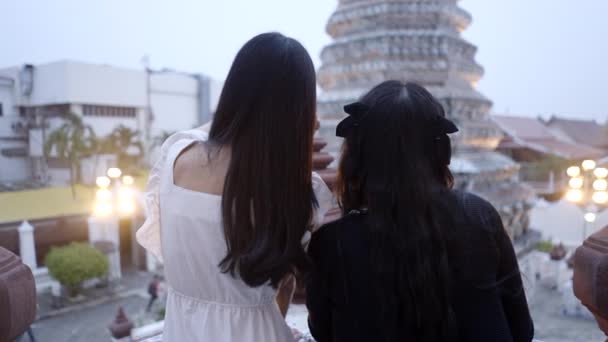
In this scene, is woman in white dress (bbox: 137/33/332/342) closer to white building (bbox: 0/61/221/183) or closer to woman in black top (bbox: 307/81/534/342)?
woman in black top (bbox: 307/81/534/342)

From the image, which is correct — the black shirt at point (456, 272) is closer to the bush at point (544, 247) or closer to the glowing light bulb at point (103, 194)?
the glowing light bulb at point (103, 194)

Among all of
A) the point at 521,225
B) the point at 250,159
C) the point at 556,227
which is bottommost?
the point at 556,227

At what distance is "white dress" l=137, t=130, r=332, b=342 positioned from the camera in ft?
3.22

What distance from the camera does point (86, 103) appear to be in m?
11.3

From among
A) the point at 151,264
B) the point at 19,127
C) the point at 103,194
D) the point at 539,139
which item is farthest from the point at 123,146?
the point at 539,139

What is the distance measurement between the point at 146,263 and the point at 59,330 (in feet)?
10.8

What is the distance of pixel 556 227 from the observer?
8.98 m

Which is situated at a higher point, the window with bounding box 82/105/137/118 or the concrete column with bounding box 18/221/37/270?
the window with bounding box 82/105/137/118

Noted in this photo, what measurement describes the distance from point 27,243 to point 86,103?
456cm

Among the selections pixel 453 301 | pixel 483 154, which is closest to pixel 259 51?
pixel 453 301

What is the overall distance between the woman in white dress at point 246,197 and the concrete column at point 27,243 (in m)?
8.00

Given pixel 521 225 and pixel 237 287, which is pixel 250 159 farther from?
pixel 521 225

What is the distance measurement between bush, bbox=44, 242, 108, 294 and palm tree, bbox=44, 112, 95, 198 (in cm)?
98

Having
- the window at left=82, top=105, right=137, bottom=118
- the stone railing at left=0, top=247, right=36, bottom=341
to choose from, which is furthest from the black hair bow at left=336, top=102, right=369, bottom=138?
the window at left=82, top=105, right=137, bottom=118
